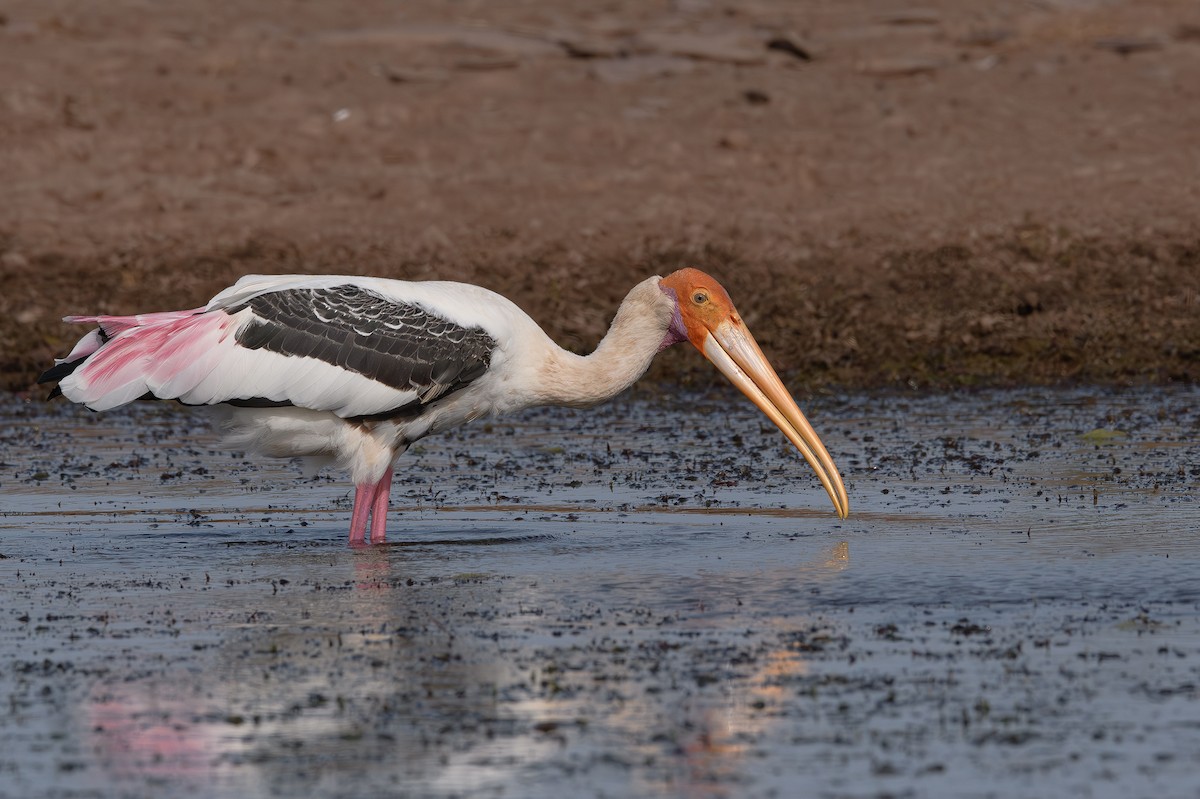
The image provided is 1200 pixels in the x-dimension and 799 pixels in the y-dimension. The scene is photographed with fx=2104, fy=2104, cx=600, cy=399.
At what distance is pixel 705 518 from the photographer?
29.3 feet

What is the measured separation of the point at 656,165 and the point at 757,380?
8.01 m

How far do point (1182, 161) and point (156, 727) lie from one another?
12.7 meters

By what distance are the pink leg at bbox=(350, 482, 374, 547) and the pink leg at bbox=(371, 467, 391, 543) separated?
4cm

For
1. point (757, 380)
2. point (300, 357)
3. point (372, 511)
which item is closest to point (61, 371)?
point (300, 357)

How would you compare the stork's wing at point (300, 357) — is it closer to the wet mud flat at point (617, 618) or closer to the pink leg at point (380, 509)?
the pink leg at point (380, 509)

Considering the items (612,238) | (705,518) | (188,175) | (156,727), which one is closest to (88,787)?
(156,727)

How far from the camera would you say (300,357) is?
852 centimetres

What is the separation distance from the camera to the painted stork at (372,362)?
8.49 m

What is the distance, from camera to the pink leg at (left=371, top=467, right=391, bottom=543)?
8.60 m

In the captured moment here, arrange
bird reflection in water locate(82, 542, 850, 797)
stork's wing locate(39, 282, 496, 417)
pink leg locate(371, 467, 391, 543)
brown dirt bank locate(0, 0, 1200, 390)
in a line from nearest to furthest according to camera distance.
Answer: bird reflection in water locate(82, 542, 850, 797) → stork's wing locate(39, 282, 496, 417) → pink leg locate(371, 467, 391, 543) → brown dirt bank locate(0, 0, 1200, 390)

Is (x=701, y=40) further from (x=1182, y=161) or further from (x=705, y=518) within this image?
(x=705, y=518)

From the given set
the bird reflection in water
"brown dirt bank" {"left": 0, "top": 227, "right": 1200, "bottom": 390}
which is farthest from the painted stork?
"brown dirt bank" {"left": 0, "top": 227, "right": 1200, "bottom": 390}

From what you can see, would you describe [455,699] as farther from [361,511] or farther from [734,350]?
[734,350]

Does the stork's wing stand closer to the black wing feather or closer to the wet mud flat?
the black wing feather
